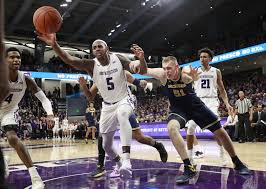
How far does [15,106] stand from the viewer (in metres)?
4.65

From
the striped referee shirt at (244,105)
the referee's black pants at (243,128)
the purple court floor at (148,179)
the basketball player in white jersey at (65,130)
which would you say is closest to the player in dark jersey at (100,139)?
the purple court floor at (148,179)

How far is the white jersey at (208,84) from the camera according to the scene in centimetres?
595

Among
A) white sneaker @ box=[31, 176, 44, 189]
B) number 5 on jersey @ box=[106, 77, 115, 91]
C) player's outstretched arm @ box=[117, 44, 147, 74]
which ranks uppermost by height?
player's outstretched arm @ box=[117, 44, 147, 74]

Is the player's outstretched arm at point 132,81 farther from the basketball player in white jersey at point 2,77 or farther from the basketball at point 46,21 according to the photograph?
the basketball player in white jersey at point 2,77

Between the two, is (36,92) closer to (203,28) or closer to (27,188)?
(27,188)

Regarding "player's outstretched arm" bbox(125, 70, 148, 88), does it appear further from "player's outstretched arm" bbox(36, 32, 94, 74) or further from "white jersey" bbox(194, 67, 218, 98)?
"white jersey" bbox(194, 67, 218, 98)

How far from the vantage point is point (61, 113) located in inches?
1067

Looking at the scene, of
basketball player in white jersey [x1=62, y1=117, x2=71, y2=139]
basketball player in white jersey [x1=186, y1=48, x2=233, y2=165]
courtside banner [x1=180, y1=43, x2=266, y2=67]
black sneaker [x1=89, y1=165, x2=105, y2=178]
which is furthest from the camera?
basketball player in white jersey [x1=62, y1=117, x2=71, y2=139]

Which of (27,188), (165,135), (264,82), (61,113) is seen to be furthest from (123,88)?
(61,113)

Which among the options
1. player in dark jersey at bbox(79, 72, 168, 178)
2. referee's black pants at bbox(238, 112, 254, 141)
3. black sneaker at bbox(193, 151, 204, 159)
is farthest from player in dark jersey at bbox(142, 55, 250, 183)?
referee's black pants at bbox(238, 112, 254, 141)

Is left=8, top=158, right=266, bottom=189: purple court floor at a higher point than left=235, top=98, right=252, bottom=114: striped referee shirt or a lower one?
lower

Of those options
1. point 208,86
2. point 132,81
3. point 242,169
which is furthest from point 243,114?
point 132,81

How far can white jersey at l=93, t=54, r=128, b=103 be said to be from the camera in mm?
4668

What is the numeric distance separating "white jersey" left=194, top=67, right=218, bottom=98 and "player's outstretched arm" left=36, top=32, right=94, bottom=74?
2.25 meters
